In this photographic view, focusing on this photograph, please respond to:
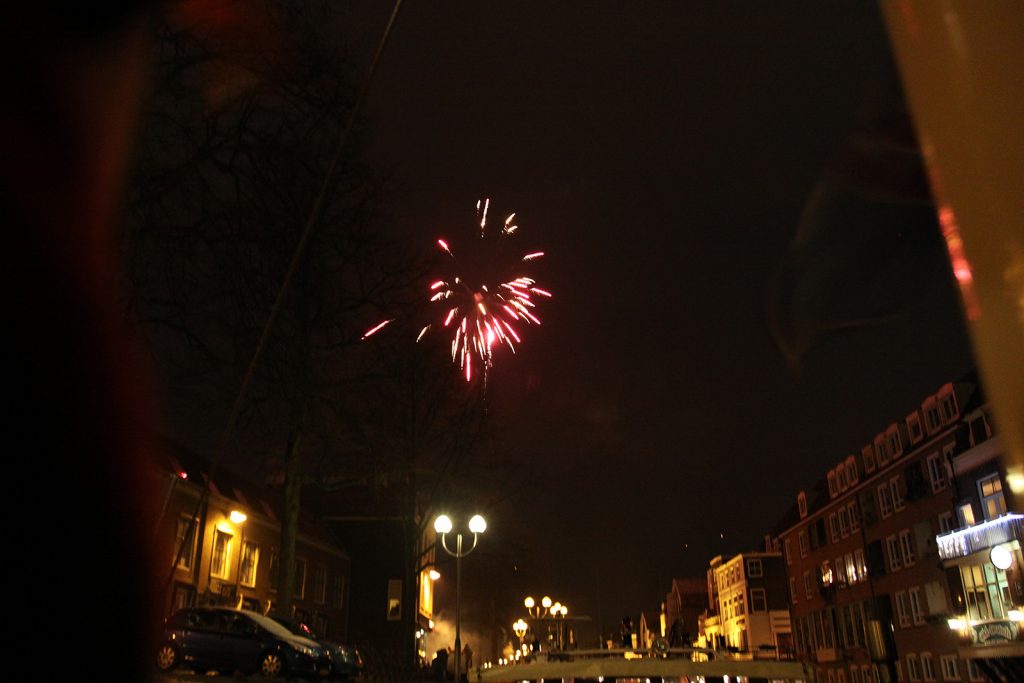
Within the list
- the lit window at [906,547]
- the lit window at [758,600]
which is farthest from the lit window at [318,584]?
the lit window at [758,600]

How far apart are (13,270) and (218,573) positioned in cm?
3521

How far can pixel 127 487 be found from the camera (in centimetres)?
191

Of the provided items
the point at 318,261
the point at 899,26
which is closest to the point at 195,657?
the point at 318,261

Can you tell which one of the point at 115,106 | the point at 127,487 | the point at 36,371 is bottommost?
the point at 127,487

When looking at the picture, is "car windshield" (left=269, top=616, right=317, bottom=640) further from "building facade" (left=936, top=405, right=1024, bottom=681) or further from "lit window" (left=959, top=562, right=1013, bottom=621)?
"lit window" (left=959, top=562, right=1013, bottom=621)

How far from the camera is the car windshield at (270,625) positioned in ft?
55.5

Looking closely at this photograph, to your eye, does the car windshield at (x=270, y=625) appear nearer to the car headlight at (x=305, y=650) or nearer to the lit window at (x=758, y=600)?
the car headlight at (x=305, y=650)

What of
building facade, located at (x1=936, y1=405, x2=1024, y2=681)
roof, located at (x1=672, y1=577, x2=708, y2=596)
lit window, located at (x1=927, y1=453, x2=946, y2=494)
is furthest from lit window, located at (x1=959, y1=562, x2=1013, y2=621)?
roof, located at (x1=672, y1=577, x2=708, y2=596)

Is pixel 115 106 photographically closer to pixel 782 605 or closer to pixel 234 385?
pixel 234 385

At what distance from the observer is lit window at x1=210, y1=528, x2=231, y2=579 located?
1315 inches

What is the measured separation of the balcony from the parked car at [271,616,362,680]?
24.4 metres

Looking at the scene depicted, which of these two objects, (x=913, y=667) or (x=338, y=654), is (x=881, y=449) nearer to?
(x=913, y=667)

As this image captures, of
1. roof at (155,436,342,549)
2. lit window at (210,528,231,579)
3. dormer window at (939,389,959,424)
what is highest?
dormer window at (939,389,959,424)

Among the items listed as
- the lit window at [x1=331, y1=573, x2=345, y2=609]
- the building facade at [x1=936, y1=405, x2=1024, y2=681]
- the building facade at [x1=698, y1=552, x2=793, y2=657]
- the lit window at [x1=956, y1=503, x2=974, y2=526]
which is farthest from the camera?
the building facade at [x1=698, y1=552, x2=793, y2=657]
